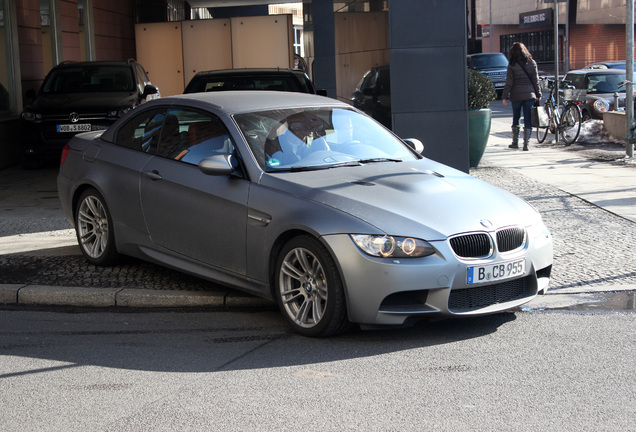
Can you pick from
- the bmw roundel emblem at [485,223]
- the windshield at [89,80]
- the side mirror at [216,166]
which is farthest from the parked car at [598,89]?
the side mirror at [216,166]

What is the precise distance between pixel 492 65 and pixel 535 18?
25.0m

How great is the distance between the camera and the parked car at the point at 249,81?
36.4 ft

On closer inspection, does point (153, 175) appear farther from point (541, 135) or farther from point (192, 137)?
point (541, 135)

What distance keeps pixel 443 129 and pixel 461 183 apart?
17.2 feet

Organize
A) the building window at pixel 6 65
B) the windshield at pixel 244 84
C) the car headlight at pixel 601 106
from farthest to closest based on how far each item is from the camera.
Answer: the car headlight at pixel 601 106
the building window at pixel 6 65
the windshield at pixel 244 84

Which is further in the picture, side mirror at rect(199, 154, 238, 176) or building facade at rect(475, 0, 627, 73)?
building facade at rect(475, 0, 627, 73)

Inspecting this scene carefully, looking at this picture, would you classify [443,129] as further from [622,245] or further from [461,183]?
[461,183]

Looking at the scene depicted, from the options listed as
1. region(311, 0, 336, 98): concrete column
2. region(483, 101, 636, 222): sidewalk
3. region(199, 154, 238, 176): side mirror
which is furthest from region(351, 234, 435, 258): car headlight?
region(311, 0, 336, 98): concrete column

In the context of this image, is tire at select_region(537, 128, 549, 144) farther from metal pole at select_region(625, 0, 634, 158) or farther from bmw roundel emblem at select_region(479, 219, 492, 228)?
bmw roundel emblem at select_region(479, 219, 492, 228)

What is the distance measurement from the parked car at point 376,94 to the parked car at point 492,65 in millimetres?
25036

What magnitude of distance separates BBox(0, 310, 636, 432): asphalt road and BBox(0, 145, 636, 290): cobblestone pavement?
0.80m

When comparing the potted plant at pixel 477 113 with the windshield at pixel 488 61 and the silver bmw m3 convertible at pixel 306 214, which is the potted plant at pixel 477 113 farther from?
the windshield at pixel 488 61

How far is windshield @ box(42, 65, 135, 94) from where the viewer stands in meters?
15.2

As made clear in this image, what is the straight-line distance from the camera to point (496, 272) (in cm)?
545
